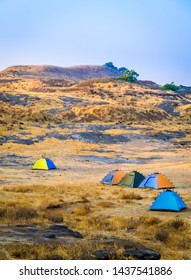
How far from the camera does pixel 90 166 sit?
4109 cm

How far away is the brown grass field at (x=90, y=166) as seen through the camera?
13.6 m

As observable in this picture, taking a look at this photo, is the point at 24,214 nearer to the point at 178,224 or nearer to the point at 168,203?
the point at 178,224

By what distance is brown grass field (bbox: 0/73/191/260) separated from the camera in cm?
1359

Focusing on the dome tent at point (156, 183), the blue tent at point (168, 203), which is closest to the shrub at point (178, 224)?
the blue tent at point (168, 203)

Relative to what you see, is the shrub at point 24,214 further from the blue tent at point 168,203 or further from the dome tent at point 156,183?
the dome tent at point 156,183

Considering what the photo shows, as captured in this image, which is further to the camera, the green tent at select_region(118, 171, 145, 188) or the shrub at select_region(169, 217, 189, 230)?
the green tent at select_region(118, 171, 145, 188)

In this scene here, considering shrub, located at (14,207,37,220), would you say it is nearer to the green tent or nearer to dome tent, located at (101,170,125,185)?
the green tent

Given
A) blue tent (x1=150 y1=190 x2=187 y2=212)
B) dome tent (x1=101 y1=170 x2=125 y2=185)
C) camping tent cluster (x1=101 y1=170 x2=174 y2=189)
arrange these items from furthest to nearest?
dome tent (x1=101 y1=170 x2=125 y2=185), camping tent cluster (x1=101 y1=170 x2=174 y2=189), blue tent (x1=150 y1=190 x2=187 y2=212)

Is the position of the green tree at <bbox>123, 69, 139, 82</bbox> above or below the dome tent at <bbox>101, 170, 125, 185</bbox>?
above

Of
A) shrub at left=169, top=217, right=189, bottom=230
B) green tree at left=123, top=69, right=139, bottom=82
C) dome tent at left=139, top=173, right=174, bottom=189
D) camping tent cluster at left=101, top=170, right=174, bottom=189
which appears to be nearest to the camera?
shrub at left=169, top=217, right=189, bottom=230

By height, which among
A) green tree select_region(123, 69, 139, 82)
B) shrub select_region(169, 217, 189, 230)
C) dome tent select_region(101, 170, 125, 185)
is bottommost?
dome tent select_region(101, 170, 125, 185)

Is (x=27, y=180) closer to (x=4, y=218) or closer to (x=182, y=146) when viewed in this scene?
(x=4, y=218)

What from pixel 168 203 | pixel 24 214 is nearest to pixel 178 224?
pixel 168 203

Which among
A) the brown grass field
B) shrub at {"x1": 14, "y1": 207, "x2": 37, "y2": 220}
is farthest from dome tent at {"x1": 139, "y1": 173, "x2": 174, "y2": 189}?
shrub at {"x1": 14, "y1": 207, "x2": 37, "y2": 220}
